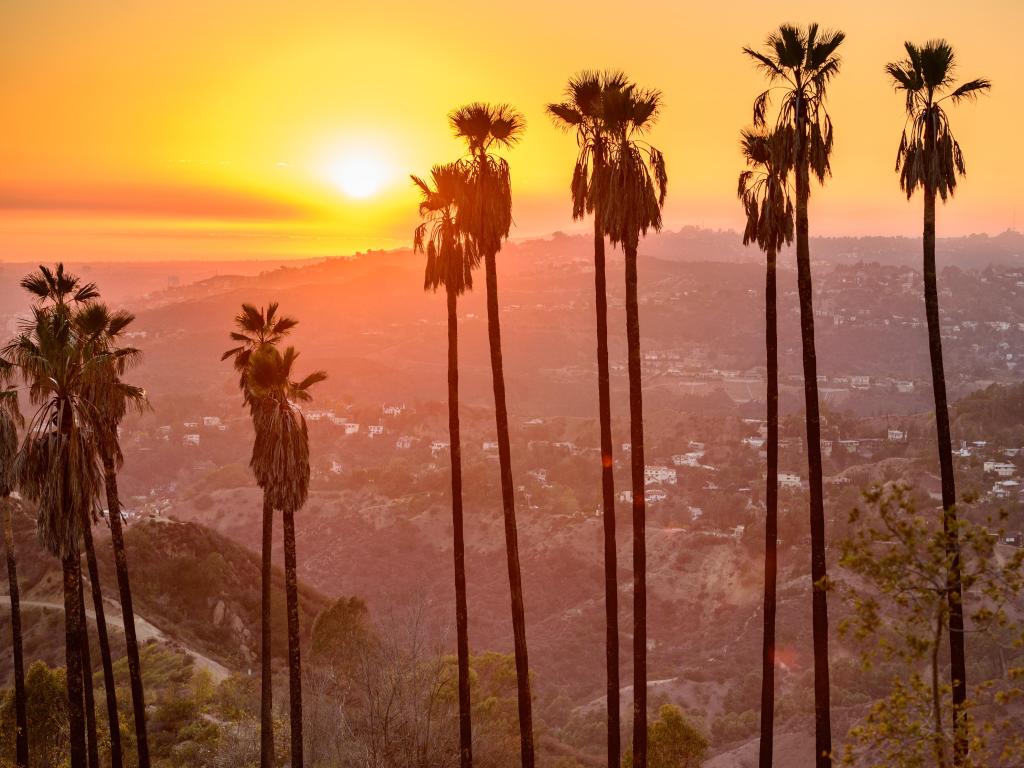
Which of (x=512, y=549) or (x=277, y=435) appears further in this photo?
(x=277, y=435)

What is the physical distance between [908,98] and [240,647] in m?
50.2

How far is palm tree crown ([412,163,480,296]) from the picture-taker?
2133cm

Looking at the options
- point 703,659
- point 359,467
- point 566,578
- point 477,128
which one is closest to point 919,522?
point 477,128

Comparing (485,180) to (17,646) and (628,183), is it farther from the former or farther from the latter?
(17,646)

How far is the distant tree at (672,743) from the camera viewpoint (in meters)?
31.4

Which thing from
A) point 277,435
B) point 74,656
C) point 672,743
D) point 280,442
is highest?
point 277,435

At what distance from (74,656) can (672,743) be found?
21153 mm

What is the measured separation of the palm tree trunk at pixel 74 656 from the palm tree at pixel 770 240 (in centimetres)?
1632

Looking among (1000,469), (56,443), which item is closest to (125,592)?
(56,443)

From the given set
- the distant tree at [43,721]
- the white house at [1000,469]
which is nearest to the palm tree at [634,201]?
the distant tree at [43,721]

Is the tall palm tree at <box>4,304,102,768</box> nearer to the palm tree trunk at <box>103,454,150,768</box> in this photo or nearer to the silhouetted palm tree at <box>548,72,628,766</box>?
the palm tree trunk at <box>103,454,150,768</box>

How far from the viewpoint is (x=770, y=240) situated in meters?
19.5

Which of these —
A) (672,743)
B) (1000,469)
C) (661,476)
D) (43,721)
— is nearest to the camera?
(43,721)

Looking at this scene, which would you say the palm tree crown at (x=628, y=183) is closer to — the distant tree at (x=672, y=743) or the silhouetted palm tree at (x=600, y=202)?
the silhouetted palm tree at (x=600, y=202)
